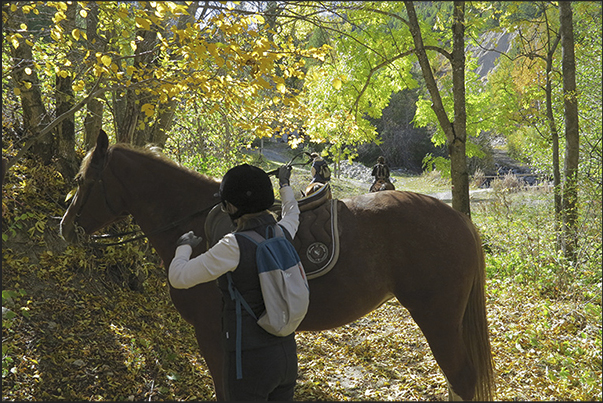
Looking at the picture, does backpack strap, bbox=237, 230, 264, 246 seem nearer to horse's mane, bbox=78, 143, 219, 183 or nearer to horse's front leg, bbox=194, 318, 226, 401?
horse's front leg, bbox=194, 318, 226, 401

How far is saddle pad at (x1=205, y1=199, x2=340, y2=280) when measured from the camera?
2.87 m

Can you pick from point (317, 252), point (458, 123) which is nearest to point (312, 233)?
point (317, 252)

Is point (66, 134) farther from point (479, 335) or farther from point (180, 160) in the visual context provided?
point (479, 335)

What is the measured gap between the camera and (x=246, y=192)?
202 centimetres

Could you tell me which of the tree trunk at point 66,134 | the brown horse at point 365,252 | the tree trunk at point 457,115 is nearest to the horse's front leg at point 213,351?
the brown horse at point 365,252

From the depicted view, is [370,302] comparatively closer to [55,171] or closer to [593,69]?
[55,171]

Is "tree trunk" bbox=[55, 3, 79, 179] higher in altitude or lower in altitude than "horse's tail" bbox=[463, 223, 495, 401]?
higher

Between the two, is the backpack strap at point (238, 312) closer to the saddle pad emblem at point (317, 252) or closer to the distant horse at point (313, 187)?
the saddle pad emblem at point (317, 252)

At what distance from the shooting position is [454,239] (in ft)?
10.1

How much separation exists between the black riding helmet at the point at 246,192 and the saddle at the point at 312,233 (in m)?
0.84

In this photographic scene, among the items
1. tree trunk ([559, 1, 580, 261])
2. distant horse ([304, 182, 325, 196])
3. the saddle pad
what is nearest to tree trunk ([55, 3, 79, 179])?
distant horse ([304, 182, 325, 196])

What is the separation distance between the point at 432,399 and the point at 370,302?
155 cm

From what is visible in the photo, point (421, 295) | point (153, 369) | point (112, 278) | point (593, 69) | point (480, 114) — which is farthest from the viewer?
point (480, 114)

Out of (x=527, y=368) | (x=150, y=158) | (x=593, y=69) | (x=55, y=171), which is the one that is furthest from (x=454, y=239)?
(x=593, y=69)
